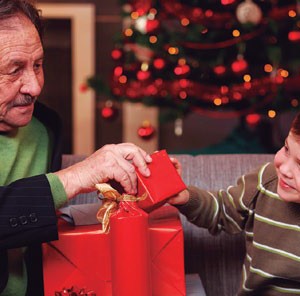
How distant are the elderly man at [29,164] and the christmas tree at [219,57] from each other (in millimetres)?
1446

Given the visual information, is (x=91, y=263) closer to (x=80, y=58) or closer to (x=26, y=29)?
(x=26, y=29)

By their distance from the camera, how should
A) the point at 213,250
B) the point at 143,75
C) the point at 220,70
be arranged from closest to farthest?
the point at 213,250
the point at 220,70
the point at 143,75

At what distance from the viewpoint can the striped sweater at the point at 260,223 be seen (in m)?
1.37

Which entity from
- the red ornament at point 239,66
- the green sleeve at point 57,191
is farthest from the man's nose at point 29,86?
the red ornament at point 239,66

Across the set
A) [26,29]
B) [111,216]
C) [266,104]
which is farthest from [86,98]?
[111,216]

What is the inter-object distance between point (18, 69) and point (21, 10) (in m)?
0.13

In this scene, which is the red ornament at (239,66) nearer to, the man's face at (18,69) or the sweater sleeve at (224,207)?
the sweater sleeve at (224,207)

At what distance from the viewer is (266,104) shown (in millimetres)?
2926

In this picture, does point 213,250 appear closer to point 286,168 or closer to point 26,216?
point 286,168

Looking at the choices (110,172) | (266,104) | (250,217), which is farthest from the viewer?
(266,104)

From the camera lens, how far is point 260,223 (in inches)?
56.1

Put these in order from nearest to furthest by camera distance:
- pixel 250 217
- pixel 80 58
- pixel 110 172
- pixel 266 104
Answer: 1. pixel 110 172
2. pixel 250 217
3. pixel 266 104
4. pixel 80 58

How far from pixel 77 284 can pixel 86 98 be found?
3.10 m

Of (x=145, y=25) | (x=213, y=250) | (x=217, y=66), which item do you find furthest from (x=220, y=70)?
(x=213, y=250)
